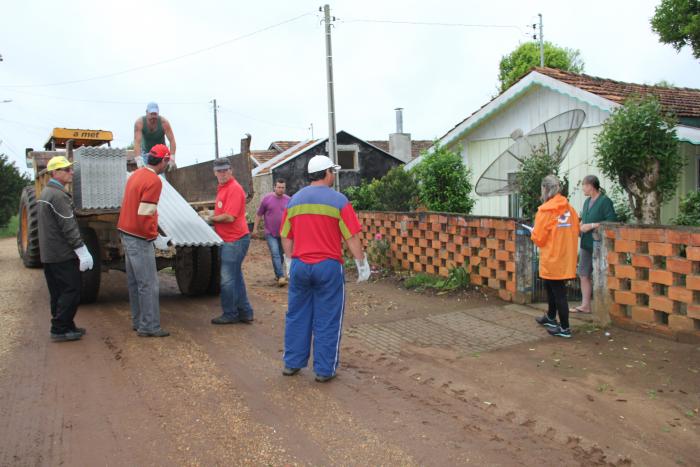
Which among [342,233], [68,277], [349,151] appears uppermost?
[349,151]

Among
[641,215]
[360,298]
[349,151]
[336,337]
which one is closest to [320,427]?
[336,337]

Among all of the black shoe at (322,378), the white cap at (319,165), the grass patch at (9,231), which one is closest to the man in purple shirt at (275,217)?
the white cap at (319,165)

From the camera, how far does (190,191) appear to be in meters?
8.23

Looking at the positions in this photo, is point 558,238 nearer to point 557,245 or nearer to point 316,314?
point 557,245

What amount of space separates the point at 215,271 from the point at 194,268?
0.29 metres

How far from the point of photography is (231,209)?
6.34 m

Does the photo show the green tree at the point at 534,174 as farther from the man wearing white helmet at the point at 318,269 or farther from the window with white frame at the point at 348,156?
the window with white frame at the point at 348,156

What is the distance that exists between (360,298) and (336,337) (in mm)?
3589

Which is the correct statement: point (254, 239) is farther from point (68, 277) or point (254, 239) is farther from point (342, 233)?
point (342, 233)

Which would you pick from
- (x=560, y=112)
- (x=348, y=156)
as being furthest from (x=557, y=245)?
(x=348, y=156)

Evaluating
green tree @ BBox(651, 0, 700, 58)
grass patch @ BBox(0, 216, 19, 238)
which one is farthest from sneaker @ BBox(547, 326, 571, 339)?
grass patch @ BBox(0, 216, 19, 238)

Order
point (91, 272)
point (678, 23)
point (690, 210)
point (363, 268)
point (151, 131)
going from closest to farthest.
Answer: point (363, 268) < point (91, 272) < point (151, 131) < point (690, 210) < point (678, 23)

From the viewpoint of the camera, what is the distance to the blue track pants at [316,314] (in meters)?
4.61

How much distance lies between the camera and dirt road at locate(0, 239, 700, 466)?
11.2 feet
